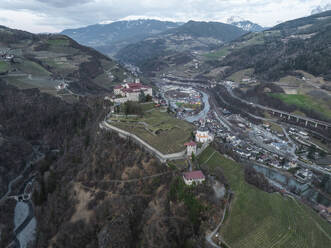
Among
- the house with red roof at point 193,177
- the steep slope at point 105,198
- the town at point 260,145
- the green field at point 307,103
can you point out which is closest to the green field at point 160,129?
the town at point 260,145

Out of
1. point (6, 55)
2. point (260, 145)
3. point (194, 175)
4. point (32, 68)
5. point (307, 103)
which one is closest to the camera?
point (194, 175)

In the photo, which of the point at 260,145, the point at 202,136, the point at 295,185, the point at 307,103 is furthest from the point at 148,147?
the point at 307,103

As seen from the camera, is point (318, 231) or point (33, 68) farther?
point (33, 68)

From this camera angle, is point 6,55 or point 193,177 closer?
point 193,177

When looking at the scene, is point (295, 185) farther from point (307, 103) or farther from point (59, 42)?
point (59, 42)

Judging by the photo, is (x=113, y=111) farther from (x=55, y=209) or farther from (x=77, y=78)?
(x=77, y=78)

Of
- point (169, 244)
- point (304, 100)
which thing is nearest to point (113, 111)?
point (169, 244)
